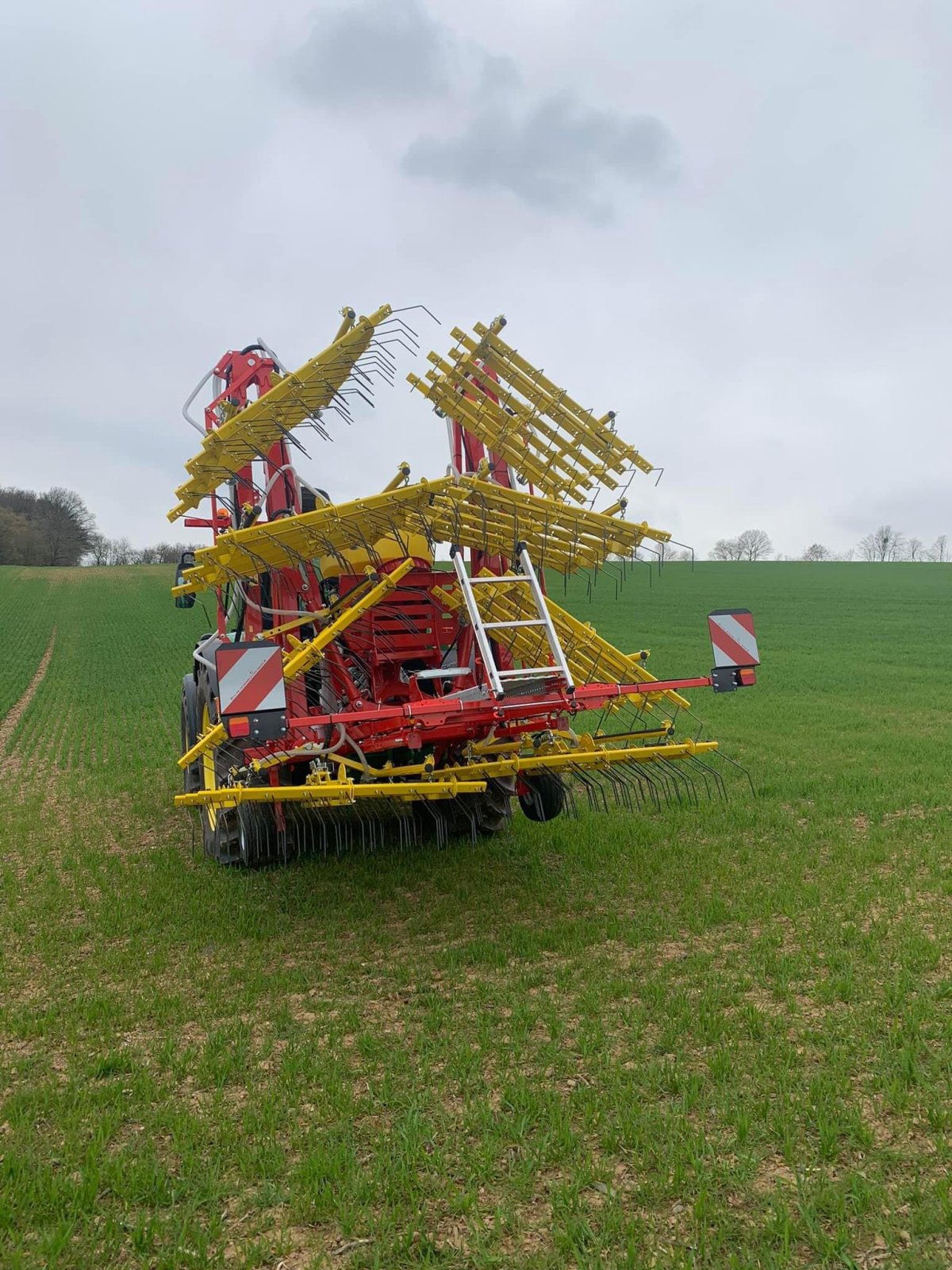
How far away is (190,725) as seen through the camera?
7852 millimetres

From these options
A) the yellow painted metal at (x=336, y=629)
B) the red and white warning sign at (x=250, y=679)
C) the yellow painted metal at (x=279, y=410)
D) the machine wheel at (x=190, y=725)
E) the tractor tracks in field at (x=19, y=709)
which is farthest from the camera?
the tractor tracks in field at (x=19, y=709)

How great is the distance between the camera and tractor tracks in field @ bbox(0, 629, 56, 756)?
1331 cm

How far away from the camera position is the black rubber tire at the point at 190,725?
7543mm

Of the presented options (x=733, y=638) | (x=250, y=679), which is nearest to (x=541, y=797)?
(x=733, y=638)

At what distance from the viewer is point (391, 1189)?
2.81 metres

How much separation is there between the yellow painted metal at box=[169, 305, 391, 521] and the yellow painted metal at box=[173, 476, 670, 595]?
92cm

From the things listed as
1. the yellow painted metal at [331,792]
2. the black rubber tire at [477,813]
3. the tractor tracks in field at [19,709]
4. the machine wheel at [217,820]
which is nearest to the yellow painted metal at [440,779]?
the yellow painted metal at [331,792]

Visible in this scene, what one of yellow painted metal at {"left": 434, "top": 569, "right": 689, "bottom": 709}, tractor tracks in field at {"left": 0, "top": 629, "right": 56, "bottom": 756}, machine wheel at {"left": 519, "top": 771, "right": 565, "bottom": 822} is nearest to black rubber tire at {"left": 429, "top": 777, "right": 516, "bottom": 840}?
machine wheel at {"left": 519, "top": 771, "right": 565, "bottom": 822}

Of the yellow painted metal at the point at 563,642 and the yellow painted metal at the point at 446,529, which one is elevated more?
the yellow painted metal at the point at 446,529

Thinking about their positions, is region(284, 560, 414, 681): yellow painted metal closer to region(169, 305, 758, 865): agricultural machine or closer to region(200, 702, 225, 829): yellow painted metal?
region(169, 305, 758, 865): agricultural machine

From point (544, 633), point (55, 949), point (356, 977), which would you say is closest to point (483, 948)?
point (356, 977)

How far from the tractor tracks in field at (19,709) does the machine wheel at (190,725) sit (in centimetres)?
547

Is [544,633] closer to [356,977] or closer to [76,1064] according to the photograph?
[356,977]

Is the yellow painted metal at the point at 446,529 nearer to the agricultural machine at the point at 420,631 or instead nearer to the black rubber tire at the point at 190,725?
the agricultural machine at the point at 420,631
